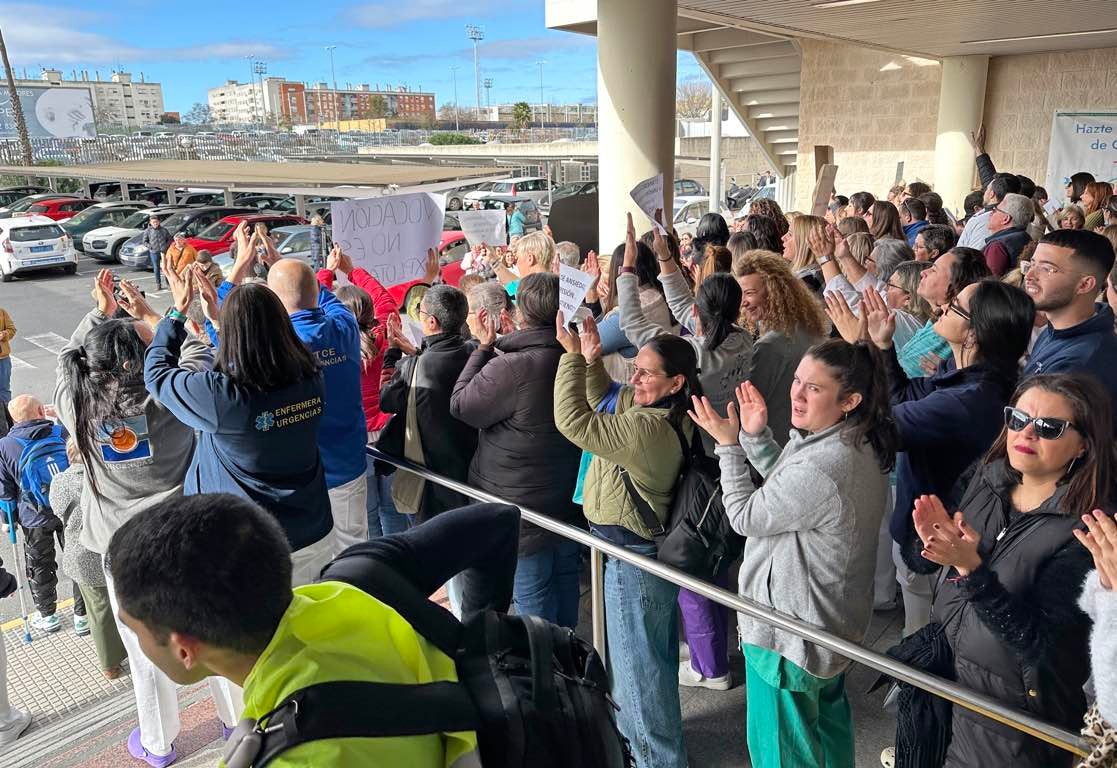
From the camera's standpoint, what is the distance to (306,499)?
3.25 metres

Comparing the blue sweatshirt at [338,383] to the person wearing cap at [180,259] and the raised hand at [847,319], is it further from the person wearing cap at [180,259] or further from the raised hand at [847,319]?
the raised hand at [847,319]

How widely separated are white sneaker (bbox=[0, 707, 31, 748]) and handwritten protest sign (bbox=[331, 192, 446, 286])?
303 cm

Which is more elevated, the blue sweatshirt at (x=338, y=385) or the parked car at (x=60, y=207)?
the blue sweatshirt at (x=338, y=385)

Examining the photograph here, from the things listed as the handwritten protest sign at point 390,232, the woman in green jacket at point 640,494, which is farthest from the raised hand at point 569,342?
the handwritten protest sign at point 390,232

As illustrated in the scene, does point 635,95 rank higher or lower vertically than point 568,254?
higher

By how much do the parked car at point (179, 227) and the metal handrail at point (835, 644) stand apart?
66.5 ft

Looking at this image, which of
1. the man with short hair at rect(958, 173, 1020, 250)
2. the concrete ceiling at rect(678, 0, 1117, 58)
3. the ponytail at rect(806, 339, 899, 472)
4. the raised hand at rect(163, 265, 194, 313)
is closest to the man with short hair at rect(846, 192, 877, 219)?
the man with short hair at rect(958, 173, 1020, 250)

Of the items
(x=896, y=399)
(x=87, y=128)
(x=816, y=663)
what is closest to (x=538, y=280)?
(x=896, y=399)

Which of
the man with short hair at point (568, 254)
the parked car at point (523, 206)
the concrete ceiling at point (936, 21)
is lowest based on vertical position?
the parked car at point (523, 206)

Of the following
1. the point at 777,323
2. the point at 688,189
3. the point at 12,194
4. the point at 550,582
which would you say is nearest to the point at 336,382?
the point at 550,582

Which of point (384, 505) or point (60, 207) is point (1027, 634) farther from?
point (60, 207)

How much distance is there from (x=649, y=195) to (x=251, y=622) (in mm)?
Result: 5157

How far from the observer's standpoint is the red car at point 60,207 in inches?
1019

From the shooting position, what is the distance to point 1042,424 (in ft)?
7.35
